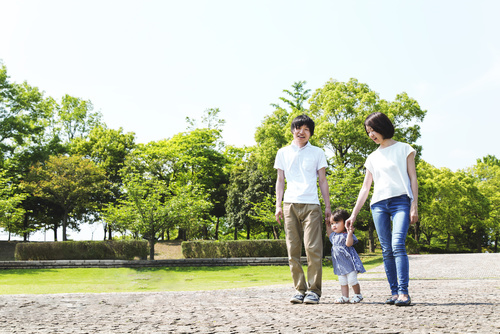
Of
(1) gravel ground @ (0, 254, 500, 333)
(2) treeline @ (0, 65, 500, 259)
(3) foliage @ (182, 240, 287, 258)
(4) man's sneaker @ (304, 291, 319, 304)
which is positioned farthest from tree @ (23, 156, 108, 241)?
(4) man's sneaker @ (304, 291, 319, 304)

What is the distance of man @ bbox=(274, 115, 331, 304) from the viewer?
442 centimetres

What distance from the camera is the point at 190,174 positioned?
116 ft

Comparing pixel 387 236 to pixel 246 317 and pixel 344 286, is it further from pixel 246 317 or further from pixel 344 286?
pixel 246 317

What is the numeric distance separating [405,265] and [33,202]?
118 feet

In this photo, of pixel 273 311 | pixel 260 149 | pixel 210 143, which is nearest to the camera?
pixel 273 311

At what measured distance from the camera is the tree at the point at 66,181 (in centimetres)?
2973

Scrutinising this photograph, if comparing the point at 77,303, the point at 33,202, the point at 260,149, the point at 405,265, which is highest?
the point at 260,149

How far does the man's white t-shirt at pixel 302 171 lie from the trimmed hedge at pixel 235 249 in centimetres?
1659

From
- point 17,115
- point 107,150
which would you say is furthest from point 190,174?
point 17,115

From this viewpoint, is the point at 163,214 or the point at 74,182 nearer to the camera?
the point at 163,214

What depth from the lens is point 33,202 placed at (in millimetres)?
34500

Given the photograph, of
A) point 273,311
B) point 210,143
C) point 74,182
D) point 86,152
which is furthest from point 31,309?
point 86,152

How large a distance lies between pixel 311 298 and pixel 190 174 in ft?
104

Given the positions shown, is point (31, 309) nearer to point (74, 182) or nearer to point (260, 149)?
point (260, 149)
